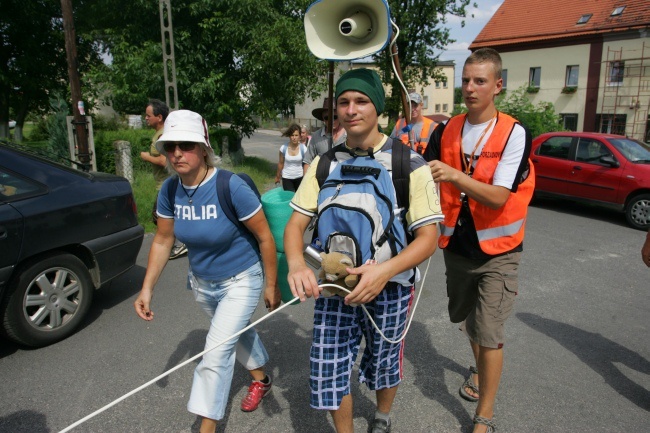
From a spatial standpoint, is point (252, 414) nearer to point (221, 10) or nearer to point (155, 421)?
point (155, 421)

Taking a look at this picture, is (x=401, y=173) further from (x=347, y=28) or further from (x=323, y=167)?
(x=347, y=28)

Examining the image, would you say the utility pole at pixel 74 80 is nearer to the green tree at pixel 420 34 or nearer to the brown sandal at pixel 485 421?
the brown sandal at pixel 485 421

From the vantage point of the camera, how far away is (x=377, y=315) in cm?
214

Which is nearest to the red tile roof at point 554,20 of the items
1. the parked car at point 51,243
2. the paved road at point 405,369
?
the paved road at point 405,369

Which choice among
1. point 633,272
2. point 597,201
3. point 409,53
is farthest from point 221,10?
point 409,53

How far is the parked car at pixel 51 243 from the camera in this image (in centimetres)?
343

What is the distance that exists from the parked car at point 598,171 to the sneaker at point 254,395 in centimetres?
736

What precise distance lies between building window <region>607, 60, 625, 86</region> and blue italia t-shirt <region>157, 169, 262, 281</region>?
29720mm

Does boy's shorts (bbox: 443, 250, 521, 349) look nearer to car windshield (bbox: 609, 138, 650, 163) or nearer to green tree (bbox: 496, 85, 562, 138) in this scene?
car windshield (bbox: 609, 138, 650, 163)

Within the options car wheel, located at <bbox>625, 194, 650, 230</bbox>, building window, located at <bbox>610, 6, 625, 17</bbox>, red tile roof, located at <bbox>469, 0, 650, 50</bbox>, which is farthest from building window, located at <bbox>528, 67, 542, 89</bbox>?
car wheel, located at <bbox>625, 194, 650, 230</bbox>

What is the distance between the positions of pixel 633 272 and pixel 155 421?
5438 mm

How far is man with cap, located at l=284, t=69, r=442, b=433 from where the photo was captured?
5.98 ft

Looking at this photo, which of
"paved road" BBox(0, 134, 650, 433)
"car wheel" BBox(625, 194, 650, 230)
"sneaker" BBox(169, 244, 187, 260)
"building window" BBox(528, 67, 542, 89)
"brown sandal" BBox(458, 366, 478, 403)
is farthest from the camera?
"building window" BBox(528, 67, 542, 89)

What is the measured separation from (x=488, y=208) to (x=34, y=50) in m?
22.0
